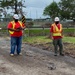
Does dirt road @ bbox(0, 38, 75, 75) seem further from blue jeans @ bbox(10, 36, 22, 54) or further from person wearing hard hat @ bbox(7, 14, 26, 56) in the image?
person wearing hard hat @ bbox(7, 14, 26, 56)

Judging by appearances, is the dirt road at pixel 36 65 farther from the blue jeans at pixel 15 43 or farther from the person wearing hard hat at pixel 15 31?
the person wearing hard hat at pixel 15 31

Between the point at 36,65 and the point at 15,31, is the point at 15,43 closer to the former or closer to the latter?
the point at 15,31

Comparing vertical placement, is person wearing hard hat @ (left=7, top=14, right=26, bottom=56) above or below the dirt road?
above

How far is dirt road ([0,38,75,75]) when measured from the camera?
1147 cm

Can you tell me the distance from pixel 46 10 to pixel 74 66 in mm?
94719

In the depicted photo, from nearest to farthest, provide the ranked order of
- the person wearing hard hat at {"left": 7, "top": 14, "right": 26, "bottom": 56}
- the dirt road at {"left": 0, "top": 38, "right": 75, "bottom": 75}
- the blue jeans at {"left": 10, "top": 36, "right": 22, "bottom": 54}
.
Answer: the dirt road at {"left": 0, "top": 38, "right": 75, "bottom": 75}
the person wearing hard hat at {"left": 7, "top": 14, "right": 26, "bottom": 56}
the blue jeans at {"left": 10, "top": 36, "right": 22, "bottom": 54}

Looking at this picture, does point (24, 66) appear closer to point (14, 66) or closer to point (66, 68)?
point (14, 66)

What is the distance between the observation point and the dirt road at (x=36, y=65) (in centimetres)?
1147

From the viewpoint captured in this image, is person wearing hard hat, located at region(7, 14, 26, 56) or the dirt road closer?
the dirt road

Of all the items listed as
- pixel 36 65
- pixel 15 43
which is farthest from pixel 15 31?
pixel 36 65

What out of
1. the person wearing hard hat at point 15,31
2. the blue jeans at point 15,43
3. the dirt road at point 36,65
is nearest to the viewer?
the dirt road at point 36,65

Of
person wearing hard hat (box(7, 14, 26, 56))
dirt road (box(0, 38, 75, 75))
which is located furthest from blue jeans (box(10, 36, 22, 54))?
dirt road (box(0, 38, 75, 75))

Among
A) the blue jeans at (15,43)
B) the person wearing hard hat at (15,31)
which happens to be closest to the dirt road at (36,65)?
the blue jeans at (15,43)

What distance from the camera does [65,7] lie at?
95312 mm
